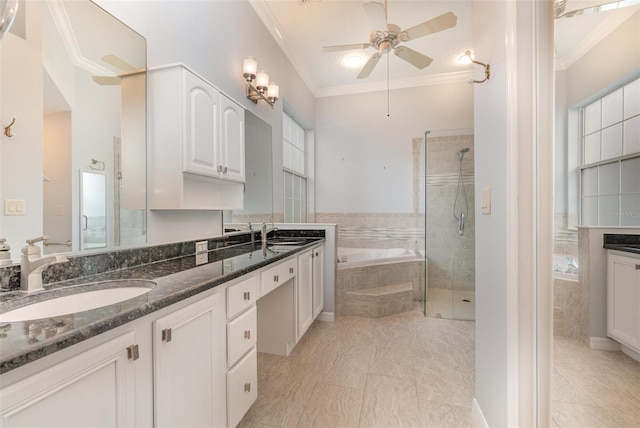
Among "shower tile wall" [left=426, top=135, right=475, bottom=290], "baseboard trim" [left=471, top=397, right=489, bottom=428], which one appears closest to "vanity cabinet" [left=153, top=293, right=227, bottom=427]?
"baseboard trim" [left=471, top=397, right=489, bottom=428]

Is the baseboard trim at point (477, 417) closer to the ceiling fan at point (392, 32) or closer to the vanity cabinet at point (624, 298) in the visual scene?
the vanity cabinet at point (624, 298)

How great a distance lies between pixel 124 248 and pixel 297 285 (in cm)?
122

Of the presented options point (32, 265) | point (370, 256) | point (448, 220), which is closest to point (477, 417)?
point (32, 265)

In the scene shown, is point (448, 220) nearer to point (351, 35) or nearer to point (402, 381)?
point (402, 381)

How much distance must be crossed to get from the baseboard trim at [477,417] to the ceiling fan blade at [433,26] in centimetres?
246

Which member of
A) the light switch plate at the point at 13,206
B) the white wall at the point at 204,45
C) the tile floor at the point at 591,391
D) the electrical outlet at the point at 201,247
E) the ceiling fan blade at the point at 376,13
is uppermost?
the ceiling fan blade at the point at 376,13

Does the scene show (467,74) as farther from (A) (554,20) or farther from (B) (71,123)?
(B) (71,123)

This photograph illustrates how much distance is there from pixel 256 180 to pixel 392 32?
1736mm

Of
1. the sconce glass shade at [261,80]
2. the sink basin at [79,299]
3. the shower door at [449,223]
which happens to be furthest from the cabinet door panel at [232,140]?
the shower door at [449,223]

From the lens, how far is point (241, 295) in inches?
54.4

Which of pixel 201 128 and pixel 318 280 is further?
pixel 318 280

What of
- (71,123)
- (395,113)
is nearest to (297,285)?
(71,123)

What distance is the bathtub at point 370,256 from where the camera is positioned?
3297mm

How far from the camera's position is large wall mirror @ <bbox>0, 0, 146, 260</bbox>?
3.19 ft
